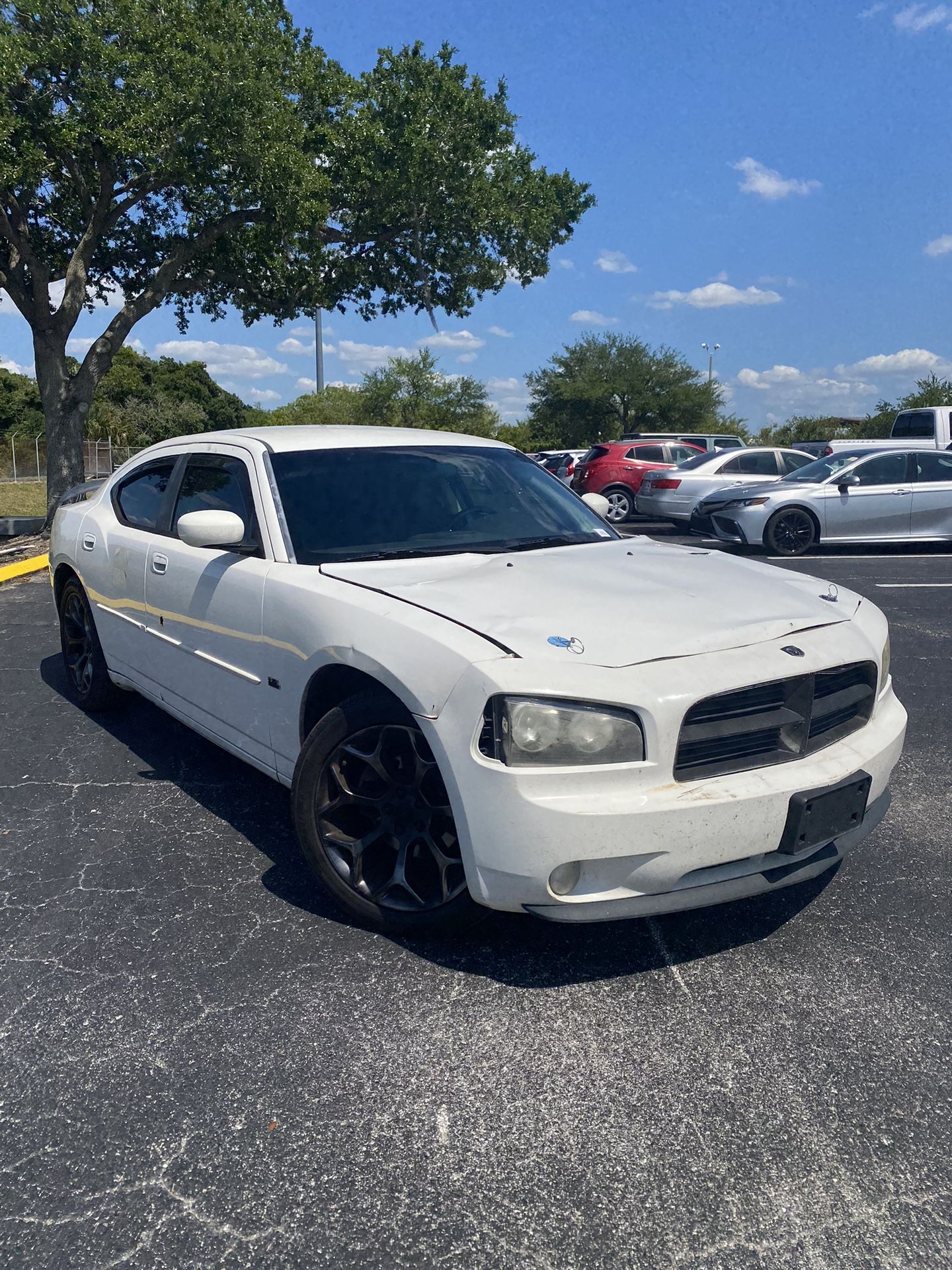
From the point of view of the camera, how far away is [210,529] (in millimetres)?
3504

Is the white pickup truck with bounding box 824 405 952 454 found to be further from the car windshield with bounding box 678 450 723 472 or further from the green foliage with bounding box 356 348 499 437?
the green foliage with bounding box 356 348 499 437

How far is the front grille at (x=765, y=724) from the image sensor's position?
2.58 metres

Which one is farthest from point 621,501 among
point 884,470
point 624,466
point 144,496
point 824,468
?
point 144,496

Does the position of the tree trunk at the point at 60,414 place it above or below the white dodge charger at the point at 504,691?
above

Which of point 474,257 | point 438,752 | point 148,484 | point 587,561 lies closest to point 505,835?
point 438,752

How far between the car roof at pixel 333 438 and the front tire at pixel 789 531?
9326 millimetres

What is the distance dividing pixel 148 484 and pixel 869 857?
371 cm

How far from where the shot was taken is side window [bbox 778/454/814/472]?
16656mm

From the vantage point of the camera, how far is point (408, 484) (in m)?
3.96

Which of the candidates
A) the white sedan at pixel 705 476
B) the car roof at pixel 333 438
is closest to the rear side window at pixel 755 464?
the white sedan at pixel 705 476

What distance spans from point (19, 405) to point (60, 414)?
42.2 metres

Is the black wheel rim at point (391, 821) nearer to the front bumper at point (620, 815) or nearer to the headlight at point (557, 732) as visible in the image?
the front bumper at point (620, 815)

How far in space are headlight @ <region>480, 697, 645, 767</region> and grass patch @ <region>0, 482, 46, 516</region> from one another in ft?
71.8

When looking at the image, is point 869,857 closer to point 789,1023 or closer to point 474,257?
point 789,1023
